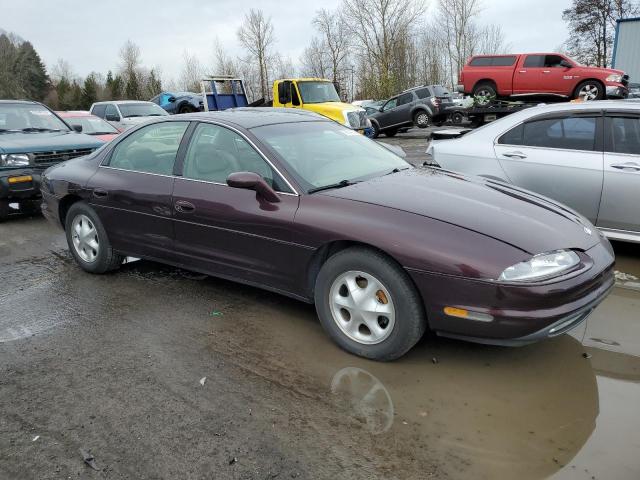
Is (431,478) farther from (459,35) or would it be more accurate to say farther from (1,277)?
(459,35)

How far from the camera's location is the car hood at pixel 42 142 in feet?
23.5

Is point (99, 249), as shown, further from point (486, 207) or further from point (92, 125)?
point (92, 125)

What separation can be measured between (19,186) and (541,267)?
682cm

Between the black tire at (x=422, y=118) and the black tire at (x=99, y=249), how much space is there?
1728cm

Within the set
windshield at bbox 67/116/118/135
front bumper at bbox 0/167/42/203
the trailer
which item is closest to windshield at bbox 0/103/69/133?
front bumper at bbox 0/167/42/203

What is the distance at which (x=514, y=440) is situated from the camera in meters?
2.47

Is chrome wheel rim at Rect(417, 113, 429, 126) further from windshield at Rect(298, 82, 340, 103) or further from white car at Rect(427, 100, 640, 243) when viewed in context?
white car at Rect(427, 100, 640, 243)

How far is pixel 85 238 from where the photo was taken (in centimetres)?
486

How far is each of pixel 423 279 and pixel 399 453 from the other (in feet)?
3.09

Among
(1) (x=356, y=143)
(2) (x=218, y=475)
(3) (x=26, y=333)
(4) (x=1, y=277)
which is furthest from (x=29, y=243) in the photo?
(2) (x=218, y=475)

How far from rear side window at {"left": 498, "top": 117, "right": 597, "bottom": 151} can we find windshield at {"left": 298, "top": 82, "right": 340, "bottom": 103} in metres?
10.2

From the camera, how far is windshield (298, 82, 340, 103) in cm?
1497

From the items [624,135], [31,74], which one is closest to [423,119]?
[624,135]

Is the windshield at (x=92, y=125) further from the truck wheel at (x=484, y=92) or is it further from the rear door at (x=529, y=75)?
the rear door at (x=529, y=75)
